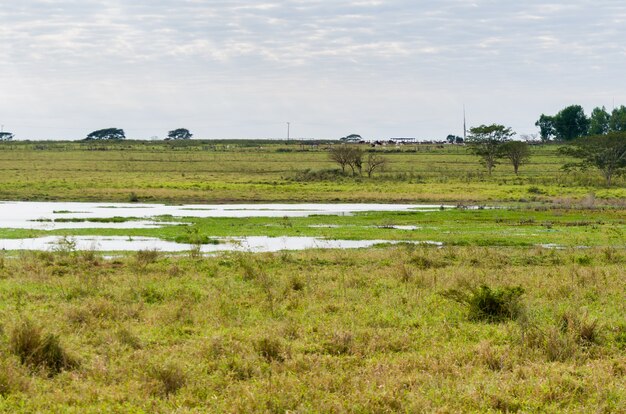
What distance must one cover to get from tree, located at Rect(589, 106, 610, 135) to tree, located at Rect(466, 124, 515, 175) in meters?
84.7

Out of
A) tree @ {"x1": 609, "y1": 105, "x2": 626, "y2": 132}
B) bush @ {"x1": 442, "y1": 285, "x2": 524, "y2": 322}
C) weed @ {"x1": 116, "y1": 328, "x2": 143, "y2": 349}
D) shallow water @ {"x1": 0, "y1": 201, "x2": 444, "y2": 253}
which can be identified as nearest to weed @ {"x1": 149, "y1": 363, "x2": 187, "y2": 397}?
weed @ {"x1": 116, "y1": 328, "x2": 143, "y2": 349}

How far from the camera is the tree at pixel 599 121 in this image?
18600cm

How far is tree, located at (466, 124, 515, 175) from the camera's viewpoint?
104375mm

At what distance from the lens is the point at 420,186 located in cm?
7306

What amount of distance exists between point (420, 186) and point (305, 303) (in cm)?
5904

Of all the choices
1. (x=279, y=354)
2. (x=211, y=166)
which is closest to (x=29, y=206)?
(x=279, y=354)

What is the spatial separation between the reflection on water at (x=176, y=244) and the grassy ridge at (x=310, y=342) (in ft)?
26.9

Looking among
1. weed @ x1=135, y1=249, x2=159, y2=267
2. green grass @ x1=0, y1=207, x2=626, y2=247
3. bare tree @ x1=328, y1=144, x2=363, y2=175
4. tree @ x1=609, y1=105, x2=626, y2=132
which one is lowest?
green grass @ x1=0, y1=207, x2=626, y2=247

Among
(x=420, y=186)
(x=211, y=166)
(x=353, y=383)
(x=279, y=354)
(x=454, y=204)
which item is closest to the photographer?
(x=353, y=383)

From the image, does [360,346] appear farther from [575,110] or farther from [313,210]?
[575,110]

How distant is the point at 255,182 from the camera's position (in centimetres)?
7619

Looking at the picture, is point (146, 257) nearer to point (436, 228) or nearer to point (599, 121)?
point (436, 228)

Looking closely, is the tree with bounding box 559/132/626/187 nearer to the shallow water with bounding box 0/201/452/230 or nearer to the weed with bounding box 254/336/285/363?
the shallow water with bounding box 0/201/452/230

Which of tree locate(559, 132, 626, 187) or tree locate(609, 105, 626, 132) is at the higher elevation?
tree locate(609, 105, 626, 132)
